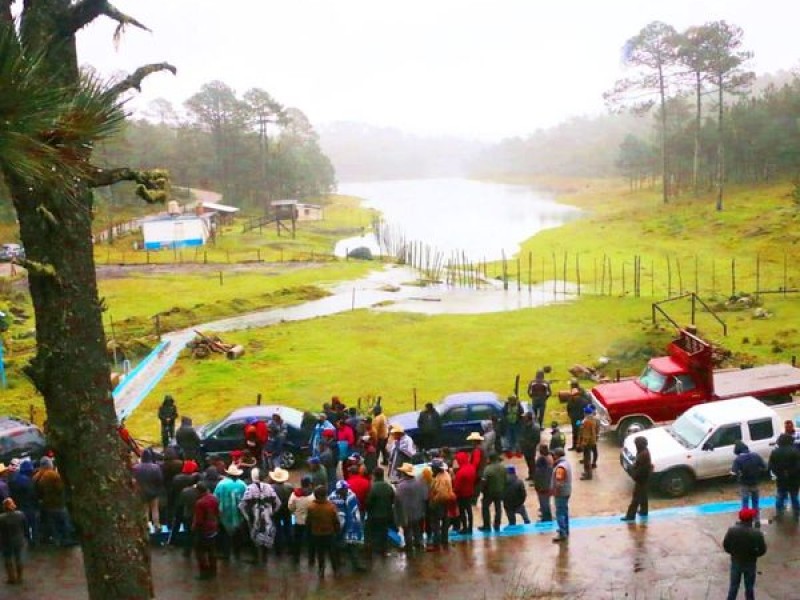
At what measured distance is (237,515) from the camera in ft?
38.8

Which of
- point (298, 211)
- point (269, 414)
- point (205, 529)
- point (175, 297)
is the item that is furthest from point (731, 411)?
point (298, 211)

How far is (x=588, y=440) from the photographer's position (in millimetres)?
15719

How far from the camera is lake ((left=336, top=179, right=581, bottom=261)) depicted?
72531 mm

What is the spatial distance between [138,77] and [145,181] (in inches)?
32.0

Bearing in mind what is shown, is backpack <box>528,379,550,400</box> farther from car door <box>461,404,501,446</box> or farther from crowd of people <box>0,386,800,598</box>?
crowd of people <box>0,386,800,598</box>

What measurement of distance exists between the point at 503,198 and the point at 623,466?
114 meters

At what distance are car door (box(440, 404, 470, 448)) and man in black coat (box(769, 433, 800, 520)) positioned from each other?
22.4ft

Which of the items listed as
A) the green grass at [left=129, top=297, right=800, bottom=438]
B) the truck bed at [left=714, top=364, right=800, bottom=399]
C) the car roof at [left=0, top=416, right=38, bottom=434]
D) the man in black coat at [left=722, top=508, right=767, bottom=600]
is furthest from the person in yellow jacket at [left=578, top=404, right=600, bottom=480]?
the car roof at [left=0, top=416, right=38, bottom=434]

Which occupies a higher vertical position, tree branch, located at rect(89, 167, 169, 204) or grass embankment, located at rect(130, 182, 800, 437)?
tree branch, located at rect(89, 167, 169, 204)

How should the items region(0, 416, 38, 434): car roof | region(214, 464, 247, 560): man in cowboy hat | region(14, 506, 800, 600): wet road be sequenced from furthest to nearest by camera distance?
region(0, 416, 38, 434): car roof
region(214, 464, 247, 560): man in cowboy hat
region(14, 506, 800, 600): wet road

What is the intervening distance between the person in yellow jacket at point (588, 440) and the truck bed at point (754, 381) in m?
3.77

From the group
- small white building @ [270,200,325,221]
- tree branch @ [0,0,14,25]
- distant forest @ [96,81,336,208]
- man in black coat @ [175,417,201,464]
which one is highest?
distant forest @ [96,81,336,208]

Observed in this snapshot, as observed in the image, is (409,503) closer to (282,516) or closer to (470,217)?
(282,516)

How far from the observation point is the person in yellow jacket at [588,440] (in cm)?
1562
